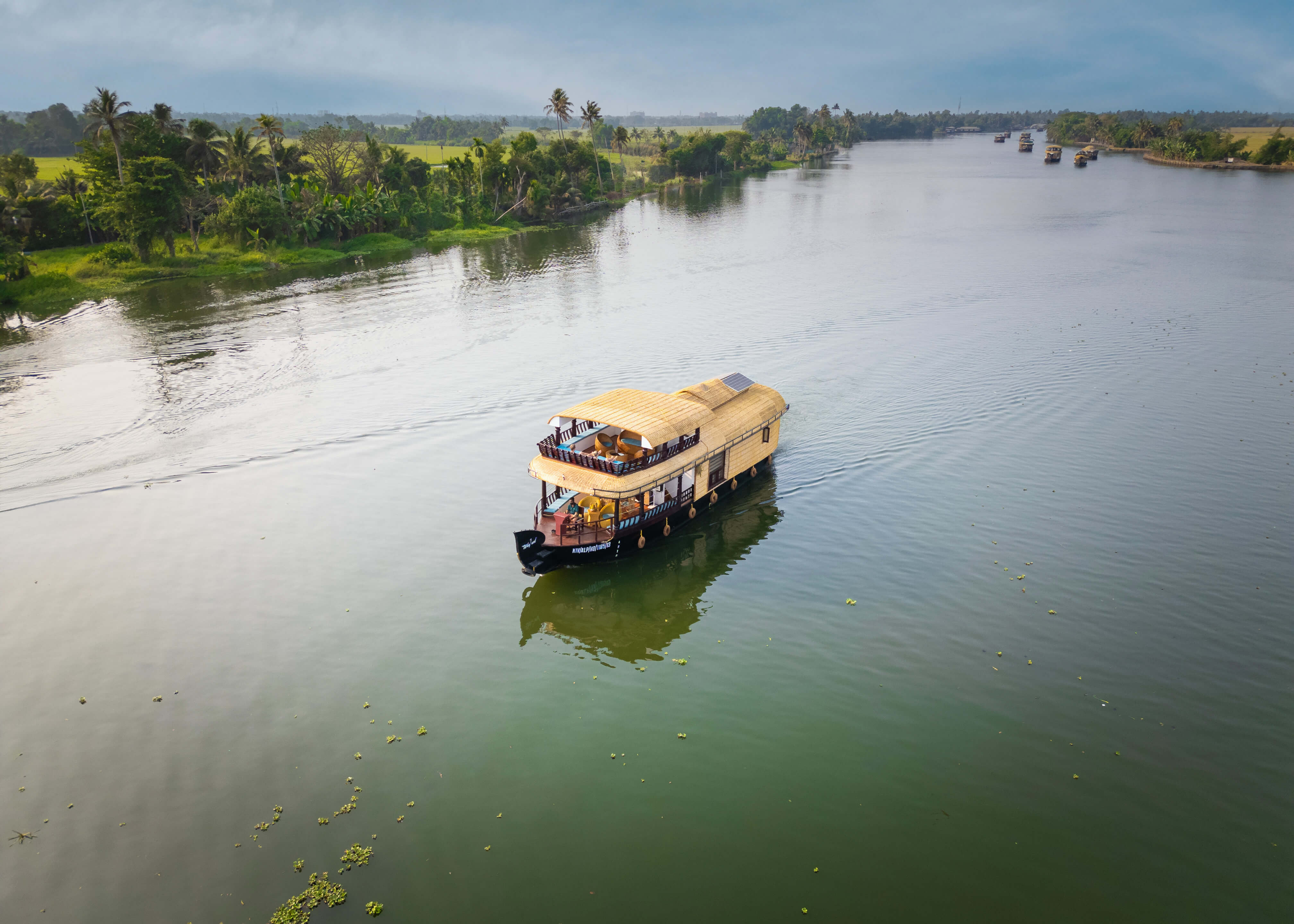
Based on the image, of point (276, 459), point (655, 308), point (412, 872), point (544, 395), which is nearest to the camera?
point (412, 872)

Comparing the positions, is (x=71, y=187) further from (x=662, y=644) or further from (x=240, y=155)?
(x=662, y=644)

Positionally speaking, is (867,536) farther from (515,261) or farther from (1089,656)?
(515,261)

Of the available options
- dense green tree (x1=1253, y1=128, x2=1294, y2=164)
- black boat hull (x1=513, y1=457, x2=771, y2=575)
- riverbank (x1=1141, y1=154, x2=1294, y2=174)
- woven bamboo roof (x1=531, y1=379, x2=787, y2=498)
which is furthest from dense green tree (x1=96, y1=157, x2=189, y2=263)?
dense green tree (x1=1253, y1=128, x2=1294, y2=164)

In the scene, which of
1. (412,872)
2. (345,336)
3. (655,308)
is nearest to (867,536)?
(412,872)

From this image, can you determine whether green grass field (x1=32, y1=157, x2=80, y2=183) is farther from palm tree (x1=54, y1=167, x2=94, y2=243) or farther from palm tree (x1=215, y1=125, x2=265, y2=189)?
palm tree (x1=215, y1=125, x2=265, y2=189)

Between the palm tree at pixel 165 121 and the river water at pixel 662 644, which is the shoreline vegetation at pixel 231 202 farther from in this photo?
the river water at pixel 662 644

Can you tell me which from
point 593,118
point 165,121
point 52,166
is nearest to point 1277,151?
point 593,118
